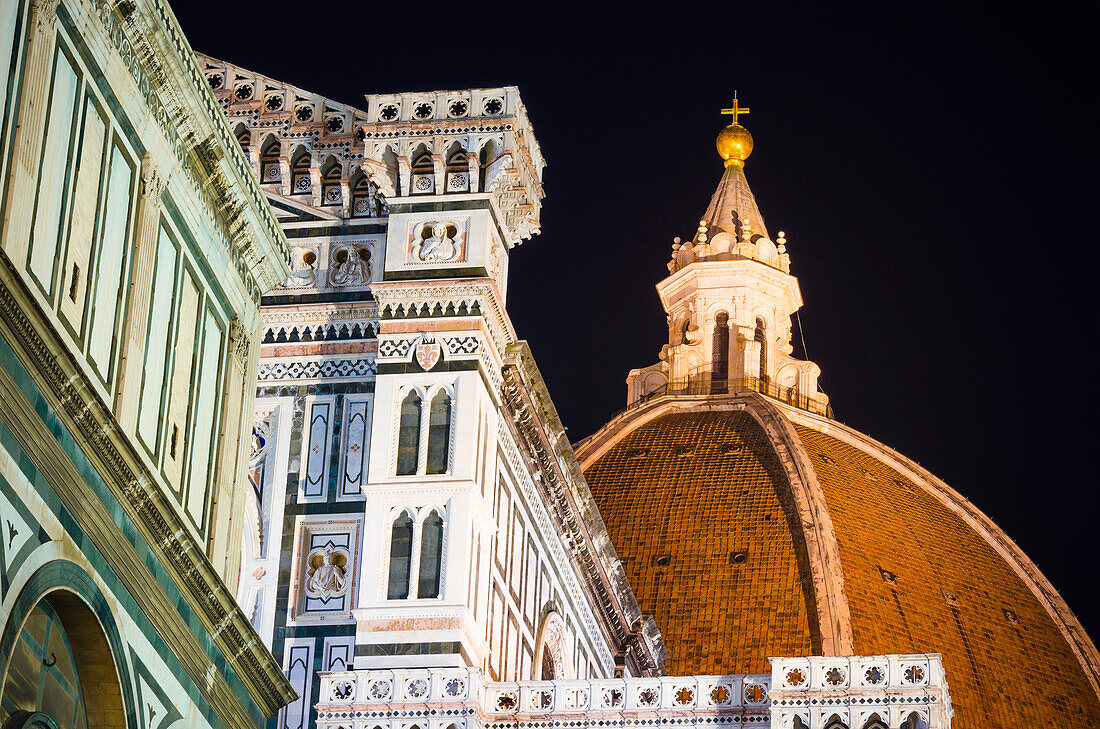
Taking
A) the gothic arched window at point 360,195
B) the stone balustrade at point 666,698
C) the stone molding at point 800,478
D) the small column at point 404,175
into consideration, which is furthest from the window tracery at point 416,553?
the stone molding at point 800,478

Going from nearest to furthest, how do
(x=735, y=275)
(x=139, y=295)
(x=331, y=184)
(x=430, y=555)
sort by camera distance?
(x=139, y=295) → (x=430, y=555) → (x=331, y=184) → (x=735, y=275)

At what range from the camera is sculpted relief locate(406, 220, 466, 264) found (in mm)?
24969

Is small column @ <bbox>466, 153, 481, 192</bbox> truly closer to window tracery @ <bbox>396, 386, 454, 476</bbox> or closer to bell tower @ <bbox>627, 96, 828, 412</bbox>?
window tracery @ <bbox>396, 386, 454, 476</bbox>

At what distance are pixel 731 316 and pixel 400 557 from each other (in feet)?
147

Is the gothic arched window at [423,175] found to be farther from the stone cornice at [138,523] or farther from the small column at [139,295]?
the small column at [139,295]

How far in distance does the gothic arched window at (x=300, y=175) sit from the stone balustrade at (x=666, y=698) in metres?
6.79

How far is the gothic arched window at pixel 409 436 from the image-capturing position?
24.1 metres

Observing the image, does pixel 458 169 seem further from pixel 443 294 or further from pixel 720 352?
pixel 720 352

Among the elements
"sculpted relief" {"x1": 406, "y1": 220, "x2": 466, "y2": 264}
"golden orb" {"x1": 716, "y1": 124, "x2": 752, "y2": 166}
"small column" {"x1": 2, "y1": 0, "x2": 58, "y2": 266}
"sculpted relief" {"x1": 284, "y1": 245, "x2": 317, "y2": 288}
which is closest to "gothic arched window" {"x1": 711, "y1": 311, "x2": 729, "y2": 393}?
"golden orb" {"x1": 716, "y1": 124, "x2": 752, "y2": 166}

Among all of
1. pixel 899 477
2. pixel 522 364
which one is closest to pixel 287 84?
pixel 522 364

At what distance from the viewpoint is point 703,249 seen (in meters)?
68.1

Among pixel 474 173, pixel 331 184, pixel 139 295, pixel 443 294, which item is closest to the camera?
pixel 139 295

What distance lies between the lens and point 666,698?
844 inches

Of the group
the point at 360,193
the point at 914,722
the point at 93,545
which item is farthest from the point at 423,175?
the point at 93,545
